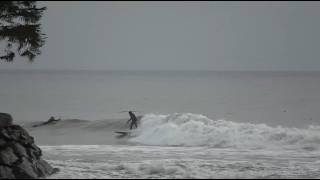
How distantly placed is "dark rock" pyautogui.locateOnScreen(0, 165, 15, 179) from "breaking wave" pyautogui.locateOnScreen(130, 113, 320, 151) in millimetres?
13654

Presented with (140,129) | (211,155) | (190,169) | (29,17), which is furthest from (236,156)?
(140,129)

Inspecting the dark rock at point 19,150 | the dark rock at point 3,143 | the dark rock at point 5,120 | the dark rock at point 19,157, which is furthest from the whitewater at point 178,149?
the dark rock at point 5,120

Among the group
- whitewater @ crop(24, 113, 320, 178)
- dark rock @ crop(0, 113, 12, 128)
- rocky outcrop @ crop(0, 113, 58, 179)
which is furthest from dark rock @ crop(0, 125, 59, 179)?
whitewater @ crop(24, 113, 320, 178)

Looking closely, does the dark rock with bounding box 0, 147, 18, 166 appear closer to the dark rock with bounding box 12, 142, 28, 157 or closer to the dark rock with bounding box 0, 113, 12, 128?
the dark rock with bounding box 12, 142, 28, 157

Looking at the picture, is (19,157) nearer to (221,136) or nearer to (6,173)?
(6,173)

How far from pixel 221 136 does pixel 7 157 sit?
15.7m

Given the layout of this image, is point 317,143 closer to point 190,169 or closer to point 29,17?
point 190,169

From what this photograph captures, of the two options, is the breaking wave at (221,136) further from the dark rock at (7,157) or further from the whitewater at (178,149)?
the dark rock at (7,157)

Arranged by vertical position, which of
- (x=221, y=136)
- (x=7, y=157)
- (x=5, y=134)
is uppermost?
(x=221, y=136)

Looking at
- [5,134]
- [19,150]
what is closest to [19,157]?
[19,150]

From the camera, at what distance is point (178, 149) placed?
21.2 m

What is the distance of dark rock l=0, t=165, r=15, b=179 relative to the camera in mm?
10985

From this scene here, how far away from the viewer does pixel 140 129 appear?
31.8m

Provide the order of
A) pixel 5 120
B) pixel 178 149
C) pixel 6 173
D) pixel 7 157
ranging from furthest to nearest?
pixel 178 149, pixel 5 120, pixel 7 157, pixel 6 173
